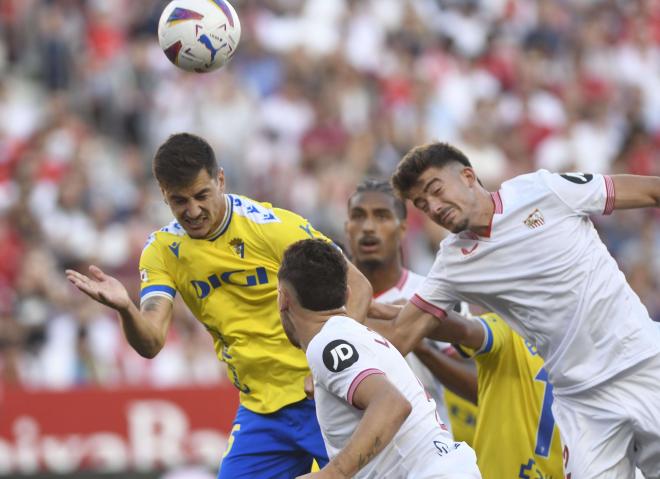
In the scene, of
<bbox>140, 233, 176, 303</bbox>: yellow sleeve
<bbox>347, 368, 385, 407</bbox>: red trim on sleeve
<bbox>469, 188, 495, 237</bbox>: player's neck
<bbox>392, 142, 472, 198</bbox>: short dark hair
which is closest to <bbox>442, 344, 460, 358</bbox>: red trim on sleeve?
<bbox>469, 188, 495, 237</bbox>: player's neck

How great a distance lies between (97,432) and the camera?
12.2 meters

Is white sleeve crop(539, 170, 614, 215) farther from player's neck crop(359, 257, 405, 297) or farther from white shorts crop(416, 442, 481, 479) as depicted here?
player's neck crop(359, 257, 405, 297)

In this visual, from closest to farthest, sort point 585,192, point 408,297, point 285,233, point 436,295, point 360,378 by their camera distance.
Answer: point 360,378, point 585,192, point 436,295, point 285,233, point 408,297

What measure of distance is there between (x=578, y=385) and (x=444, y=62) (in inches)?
504

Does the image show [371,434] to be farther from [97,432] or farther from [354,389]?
[97,432]

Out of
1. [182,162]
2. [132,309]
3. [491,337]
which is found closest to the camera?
[132,309]

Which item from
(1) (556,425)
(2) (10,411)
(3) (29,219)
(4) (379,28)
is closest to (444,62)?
(4) (379,28)

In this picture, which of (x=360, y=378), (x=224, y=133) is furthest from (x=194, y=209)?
(x=224, y=133)

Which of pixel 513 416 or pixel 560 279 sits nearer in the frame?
pixel 560 279

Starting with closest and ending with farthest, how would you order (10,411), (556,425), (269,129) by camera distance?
(556,425) < (10,411) < (269,129)

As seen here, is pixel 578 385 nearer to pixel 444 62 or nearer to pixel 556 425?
pixel 556 425

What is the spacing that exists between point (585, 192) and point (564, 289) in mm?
539

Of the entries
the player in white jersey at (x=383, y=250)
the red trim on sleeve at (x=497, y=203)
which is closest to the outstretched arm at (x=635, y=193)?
the red trim on sleeve at (x=497, y=203)

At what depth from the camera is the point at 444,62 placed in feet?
63.3
